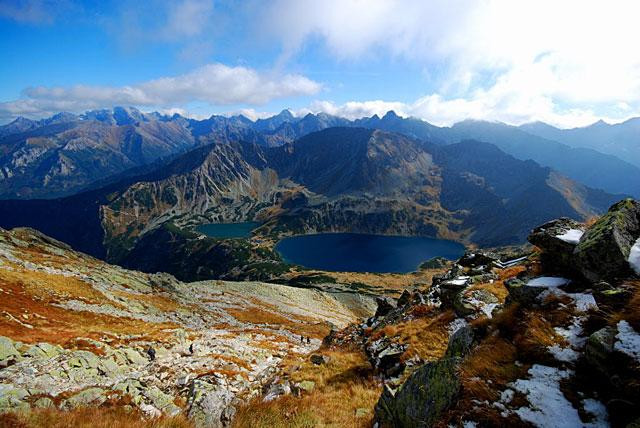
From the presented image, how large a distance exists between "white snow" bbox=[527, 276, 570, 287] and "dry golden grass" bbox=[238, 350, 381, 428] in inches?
286

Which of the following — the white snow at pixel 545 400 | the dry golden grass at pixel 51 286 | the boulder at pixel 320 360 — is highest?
the white snow at pixel 545 400

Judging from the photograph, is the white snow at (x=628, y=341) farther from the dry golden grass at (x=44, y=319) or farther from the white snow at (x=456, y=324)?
the dry golden grass at (x=44, y=319)

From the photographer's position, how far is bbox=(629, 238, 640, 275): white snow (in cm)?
891

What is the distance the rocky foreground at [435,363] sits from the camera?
6543 millimetres

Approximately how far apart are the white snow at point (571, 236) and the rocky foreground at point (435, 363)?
0.06 meters

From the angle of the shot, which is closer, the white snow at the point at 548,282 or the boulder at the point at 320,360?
the white snow at the point at 548,282

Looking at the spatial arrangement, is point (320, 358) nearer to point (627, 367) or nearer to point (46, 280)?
point (627, 367)

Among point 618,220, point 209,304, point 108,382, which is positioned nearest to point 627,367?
point 618,220

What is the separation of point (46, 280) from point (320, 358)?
46.1 metres

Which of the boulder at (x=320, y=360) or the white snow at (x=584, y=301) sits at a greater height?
the white snow at (x=584, y=301)

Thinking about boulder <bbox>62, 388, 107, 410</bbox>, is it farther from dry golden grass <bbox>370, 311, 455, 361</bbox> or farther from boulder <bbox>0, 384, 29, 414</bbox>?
dry golden grass <bbox>370, 311, 455, 361</bbox>

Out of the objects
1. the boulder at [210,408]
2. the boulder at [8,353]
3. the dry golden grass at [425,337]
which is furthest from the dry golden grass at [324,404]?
the boulder at [8,353]

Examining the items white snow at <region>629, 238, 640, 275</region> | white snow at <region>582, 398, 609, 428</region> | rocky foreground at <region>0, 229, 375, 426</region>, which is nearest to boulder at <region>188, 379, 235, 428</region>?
rocky foreground at <region>0, 229, 375, 426</region>

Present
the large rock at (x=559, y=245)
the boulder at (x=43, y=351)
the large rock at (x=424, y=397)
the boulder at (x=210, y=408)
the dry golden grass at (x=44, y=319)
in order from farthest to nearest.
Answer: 1. the dry golden grass at (x=44, y=319)
2. the boulder at (x=43, y=351)
3. the boulder at (x=210, y=408)
4. the large rock at (x=559, y=245)
5. the large rock at (x=424, y=397)
